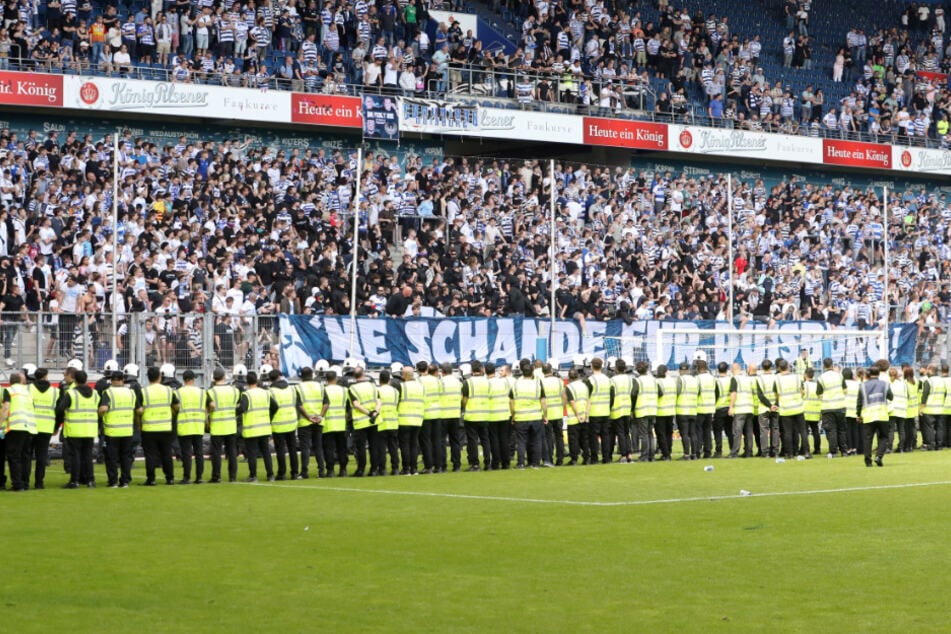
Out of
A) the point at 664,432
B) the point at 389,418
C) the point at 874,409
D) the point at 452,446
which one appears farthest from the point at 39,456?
the point at 874,409

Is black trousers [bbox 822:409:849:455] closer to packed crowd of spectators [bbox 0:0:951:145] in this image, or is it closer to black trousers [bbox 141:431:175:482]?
black trousers [bbox 141:431:175:482]

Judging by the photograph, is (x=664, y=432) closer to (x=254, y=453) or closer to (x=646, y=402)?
(x=646, y=402)

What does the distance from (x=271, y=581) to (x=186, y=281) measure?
1875cm

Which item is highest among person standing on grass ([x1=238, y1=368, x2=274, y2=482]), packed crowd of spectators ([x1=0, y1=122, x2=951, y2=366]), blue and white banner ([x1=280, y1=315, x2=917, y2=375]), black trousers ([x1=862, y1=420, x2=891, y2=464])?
packed crowd of spectators ([x1=0, y1=122, x2=951, y2=366])

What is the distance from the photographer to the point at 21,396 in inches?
782

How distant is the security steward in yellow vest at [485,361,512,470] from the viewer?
23.1 m

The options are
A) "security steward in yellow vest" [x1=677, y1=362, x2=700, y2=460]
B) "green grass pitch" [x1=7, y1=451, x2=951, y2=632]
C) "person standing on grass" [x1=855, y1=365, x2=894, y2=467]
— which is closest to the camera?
"green grass pitch" [x1=7, y1=451, x2=951, y2=632]

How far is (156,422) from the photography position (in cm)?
2045

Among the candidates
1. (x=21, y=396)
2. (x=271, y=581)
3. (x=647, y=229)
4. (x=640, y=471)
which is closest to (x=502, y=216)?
(x=647, y=229)

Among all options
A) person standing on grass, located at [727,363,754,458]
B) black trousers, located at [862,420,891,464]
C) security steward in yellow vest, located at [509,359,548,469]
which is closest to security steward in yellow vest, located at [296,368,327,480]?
security steward in yellow vest, located at [509,359,548,469]

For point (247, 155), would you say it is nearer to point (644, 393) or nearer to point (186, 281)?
point (186, 281)

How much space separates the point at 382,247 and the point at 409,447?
1121cm

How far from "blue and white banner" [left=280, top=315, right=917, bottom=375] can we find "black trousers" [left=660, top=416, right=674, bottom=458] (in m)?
4.73

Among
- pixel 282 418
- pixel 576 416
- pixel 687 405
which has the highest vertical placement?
pixel 282 418
